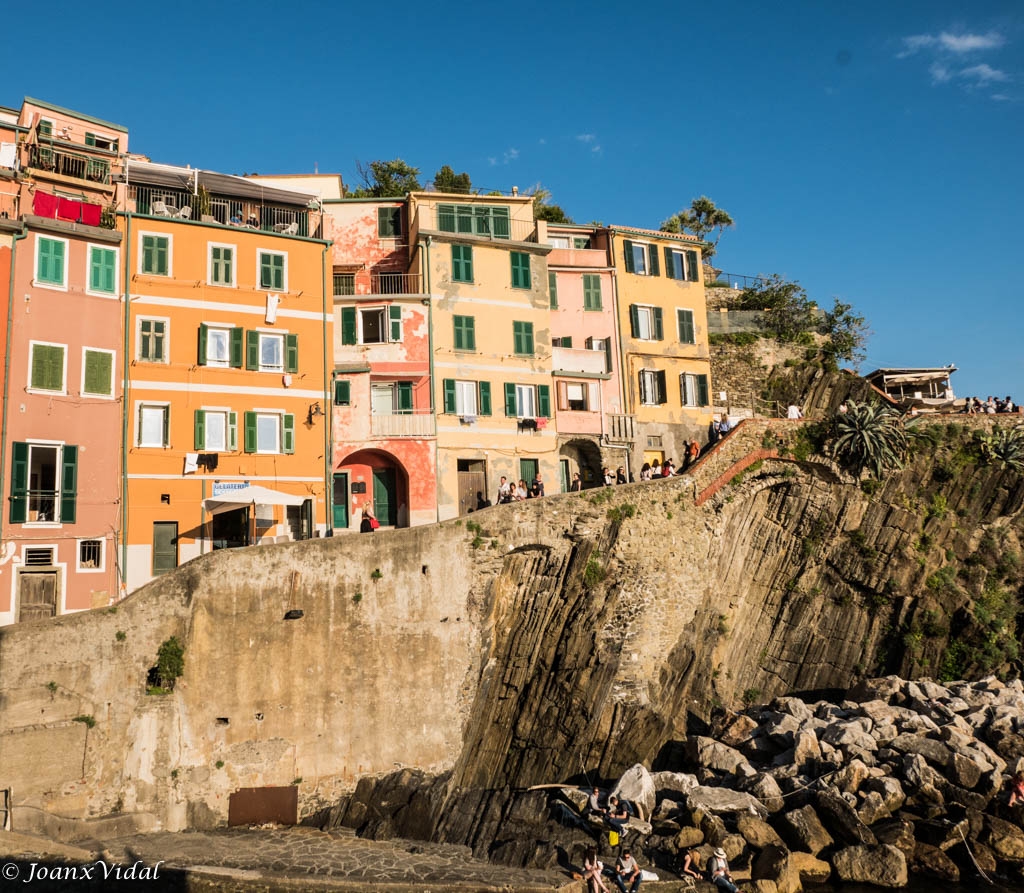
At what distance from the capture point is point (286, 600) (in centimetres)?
2744

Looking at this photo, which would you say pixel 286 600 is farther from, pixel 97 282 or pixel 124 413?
pixel 97 282

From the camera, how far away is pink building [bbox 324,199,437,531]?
35625mm

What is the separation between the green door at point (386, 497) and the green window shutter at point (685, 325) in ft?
54.2

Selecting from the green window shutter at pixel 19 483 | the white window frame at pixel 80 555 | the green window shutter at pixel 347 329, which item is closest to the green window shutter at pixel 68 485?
the white window frame at pixel 80 555

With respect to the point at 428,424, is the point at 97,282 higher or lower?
higher

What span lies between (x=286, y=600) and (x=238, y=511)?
6362 millimetres

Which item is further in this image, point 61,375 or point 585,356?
point 585,356

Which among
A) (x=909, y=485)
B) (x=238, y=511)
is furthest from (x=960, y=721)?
(x=238, y=511)

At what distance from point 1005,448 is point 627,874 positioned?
28.0 meters

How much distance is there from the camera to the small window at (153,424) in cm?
3112

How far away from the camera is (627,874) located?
23781mm

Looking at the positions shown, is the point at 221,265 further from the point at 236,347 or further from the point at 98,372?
the point at 98,372

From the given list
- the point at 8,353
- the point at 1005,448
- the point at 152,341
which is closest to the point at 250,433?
the point at 152,341

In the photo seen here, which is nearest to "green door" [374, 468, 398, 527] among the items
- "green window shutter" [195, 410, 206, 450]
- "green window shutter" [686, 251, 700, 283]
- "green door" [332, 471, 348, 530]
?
"green door" [332, 471, 348, 530]
